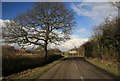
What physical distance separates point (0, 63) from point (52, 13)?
2381 cm

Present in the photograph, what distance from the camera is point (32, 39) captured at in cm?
4356

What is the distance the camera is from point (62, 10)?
42844 mm

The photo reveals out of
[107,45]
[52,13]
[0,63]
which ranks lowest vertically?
[0,63]

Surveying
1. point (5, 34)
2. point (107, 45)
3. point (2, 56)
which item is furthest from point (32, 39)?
point (2, 56)

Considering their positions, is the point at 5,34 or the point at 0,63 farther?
the point at 5,34

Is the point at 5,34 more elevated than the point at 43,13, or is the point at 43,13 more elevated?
the point at 43,13

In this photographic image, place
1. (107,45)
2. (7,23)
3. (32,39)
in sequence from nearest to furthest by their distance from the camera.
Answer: (107,45) → (7,23) → (32,39)

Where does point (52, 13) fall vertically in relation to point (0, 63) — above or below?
above

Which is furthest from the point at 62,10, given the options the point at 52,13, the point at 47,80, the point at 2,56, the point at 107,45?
the point at 47,80

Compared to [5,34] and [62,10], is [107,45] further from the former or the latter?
[5,34]

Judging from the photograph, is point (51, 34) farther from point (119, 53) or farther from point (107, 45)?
point (119, 53)

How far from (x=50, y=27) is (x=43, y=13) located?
325 centimetres

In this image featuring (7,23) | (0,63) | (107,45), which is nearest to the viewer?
(0,63)

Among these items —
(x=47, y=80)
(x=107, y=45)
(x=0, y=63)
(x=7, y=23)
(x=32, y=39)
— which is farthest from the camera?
(x=32, y=39)
